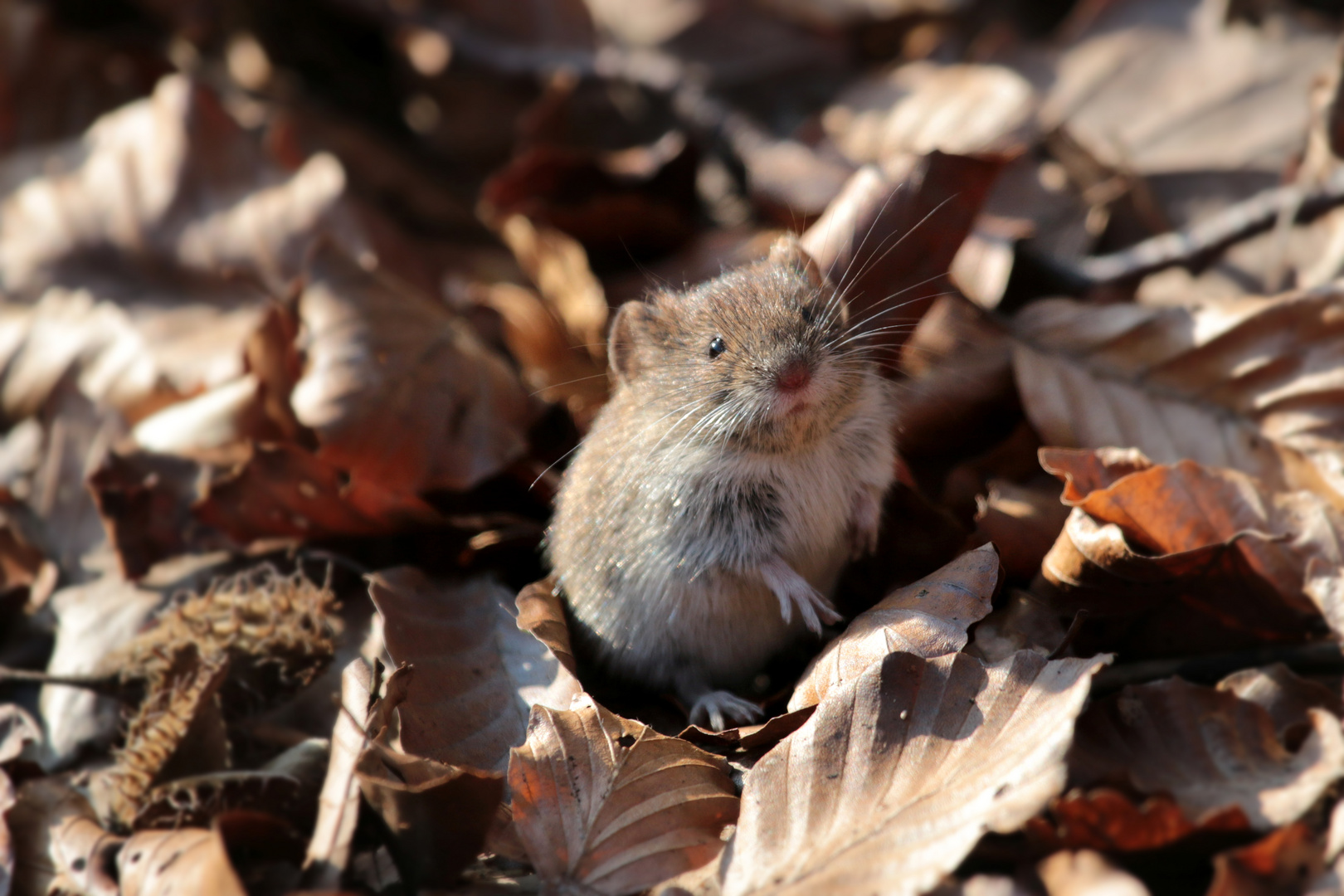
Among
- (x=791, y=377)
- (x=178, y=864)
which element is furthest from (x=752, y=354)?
(x=178, y=864)

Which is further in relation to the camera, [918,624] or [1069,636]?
[918,624]

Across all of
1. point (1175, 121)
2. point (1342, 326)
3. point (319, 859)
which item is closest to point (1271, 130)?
point (1175, 121)

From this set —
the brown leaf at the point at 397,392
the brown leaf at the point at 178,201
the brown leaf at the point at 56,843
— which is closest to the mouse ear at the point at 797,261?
the brown leaf at the point at 397,392

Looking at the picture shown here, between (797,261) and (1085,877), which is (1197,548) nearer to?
(1085,877)

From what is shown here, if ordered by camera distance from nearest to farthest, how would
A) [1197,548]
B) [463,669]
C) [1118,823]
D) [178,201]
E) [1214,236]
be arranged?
1. [1118,823]
2. [1197,548]
3. [463,669]
4. [1214,236]
5. [178,201]

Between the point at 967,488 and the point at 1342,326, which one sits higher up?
the point at 1342,326

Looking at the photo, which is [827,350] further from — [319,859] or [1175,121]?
[1175,121]
